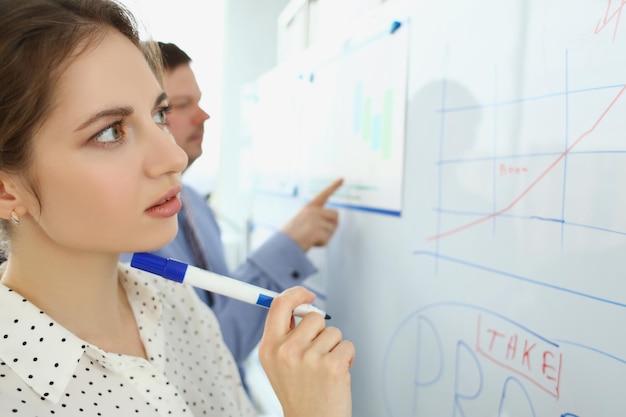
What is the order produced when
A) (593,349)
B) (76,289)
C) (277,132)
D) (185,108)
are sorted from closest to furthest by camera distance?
(593,349)
(76,289)
(185,108)
(277,132)

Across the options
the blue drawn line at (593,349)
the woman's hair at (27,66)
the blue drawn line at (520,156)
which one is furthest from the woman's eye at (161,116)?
the blue drawn line at (593,349)

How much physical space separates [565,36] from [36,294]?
0.58 m

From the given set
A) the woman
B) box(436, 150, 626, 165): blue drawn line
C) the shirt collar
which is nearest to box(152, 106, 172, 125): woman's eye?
the woman

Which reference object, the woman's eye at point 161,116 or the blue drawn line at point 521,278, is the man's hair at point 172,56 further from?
the blue drawn line at point 521,278

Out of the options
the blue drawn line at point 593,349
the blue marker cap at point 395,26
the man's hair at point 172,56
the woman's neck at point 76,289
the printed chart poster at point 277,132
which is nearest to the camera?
the blue drawn line at point 593,349

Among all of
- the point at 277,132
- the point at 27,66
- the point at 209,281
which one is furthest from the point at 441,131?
the point at 277,132

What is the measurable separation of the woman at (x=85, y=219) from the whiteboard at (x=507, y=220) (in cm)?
19

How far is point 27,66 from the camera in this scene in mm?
450

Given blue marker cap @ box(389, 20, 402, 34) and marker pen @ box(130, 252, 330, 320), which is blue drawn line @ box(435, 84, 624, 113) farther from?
marker pen @ box(130, 252, 330, 320)

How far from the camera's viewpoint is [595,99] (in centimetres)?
43

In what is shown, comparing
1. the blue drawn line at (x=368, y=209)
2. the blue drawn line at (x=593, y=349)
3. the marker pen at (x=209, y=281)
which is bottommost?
the blue drawn line at (x=593, y=349)

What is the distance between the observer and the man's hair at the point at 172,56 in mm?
892

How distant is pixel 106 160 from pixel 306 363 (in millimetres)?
263

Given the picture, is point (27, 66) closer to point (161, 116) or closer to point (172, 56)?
point (161, 116)
